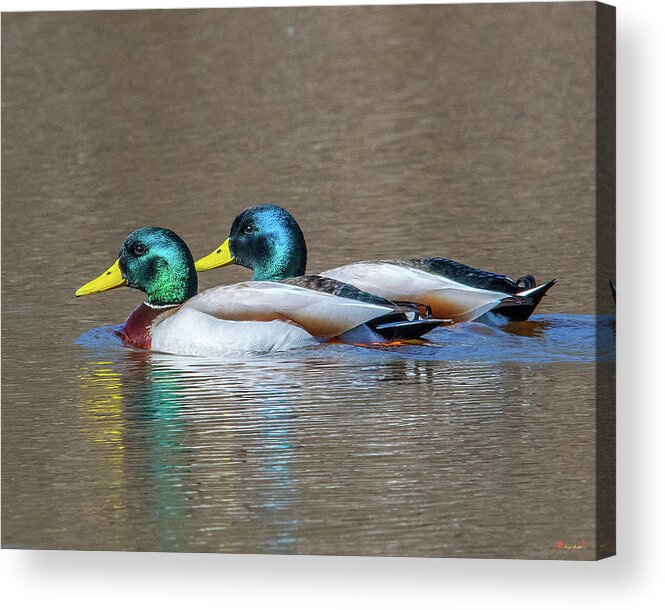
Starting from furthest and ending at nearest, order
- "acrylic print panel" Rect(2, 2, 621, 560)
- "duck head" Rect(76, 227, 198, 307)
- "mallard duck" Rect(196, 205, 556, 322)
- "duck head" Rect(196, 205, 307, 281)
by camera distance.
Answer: "duck head" Rect(76, 227, 198, 307) < "duck head" Rect(196, 205, 307, 281) < "mallard duck" Rect(196, 205, 556, 322) < "acrylic print panel" Rect(2, 2, 621, 560)

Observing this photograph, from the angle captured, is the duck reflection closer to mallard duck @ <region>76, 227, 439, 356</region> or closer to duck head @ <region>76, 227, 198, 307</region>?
mallard duck @ <region>76, 227, 439, 356</region>

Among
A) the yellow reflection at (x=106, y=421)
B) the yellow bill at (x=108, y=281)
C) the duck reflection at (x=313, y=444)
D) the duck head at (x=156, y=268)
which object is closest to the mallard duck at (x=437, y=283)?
the duck reflection at (x=313, y=444)

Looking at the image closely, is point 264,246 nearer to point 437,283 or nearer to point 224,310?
point 224,310

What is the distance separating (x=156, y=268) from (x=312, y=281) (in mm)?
619

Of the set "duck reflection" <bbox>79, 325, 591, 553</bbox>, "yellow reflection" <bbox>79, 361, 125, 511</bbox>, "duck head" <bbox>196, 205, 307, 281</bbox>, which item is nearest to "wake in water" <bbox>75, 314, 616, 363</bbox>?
"duck reflection" <bbox>79, 325, 591, 553</bbox>

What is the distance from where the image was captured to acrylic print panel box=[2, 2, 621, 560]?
22.8 ft

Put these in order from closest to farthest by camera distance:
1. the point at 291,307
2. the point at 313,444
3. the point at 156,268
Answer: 1. the point at 313,444
2. the point at 291,307
3. the point at 156,268

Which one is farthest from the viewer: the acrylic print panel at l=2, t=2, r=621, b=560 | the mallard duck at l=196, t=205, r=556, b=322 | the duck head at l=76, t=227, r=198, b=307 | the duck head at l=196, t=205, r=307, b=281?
the duck head at l=76, t=227, r=198, b=307

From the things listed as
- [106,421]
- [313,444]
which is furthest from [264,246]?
[106,421]

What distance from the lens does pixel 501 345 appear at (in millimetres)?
7105

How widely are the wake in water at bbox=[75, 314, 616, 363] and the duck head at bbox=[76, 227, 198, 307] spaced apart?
1.38ft

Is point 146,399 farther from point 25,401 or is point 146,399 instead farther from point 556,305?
point 556,305

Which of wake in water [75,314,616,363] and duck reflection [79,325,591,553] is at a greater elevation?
wake in water [75,314,616,363]

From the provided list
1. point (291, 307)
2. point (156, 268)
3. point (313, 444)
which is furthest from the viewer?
point (156, 268)
